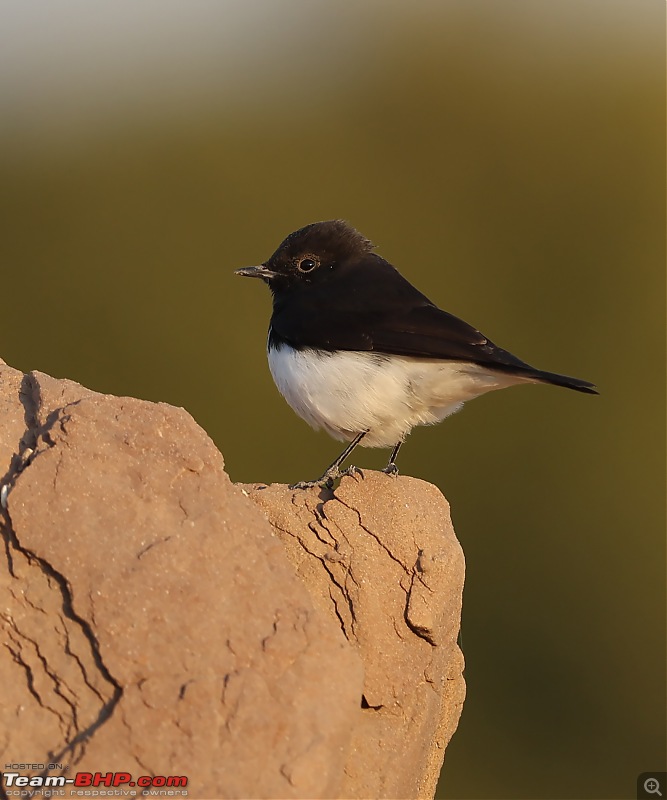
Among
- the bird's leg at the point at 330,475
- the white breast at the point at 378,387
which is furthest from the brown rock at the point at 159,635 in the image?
the white breast at the point at 378,387

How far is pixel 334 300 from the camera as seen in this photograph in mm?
8500

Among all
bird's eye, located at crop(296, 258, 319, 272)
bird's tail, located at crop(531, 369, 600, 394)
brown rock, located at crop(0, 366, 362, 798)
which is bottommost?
brown rock, located at crop(0, 366, 362, 798)

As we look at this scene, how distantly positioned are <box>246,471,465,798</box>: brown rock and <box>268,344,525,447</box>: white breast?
1.62m

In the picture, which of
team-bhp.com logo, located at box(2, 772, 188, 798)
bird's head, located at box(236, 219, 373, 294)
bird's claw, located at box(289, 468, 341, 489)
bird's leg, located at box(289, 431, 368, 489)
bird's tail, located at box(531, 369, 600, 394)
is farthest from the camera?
bird's head, located at box(236, 219, 373, 294)

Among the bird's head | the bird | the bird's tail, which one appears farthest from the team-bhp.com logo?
the bird's head

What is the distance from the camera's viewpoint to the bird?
779cm

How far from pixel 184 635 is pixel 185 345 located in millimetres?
9955

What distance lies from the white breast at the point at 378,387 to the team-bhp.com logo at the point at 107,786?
3.65 meters

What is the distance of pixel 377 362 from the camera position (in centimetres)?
795

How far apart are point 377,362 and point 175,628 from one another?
340 cm

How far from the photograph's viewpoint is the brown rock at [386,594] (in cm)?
563

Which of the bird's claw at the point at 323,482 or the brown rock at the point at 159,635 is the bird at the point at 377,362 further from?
the brown rock at the point at 159,635

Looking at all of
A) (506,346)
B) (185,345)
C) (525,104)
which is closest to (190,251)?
(185,345)

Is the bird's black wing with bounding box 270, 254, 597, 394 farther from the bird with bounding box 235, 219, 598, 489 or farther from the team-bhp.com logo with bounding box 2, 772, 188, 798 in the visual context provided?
the team-bhp.com logo with bounding box 2, 772, 188, 798
